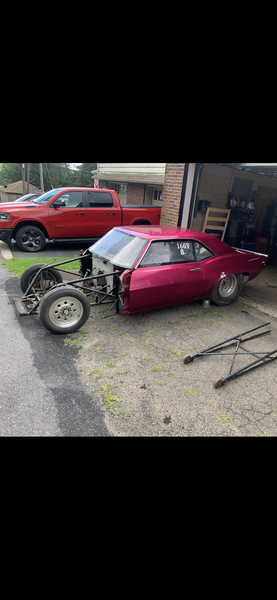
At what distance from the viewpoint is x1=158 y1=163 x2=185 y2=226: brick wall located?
8.30 m

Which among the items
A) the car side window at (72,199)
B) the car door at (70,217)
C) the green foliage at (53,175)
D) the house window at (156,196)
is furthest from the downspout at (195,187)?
the green foliage at (53,175)

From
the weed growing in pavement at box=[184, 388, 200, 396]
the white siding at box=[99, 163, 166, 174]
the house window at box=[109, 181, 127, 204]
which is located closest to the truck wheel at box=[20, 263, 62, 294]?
the weed growing in pavement at box=[184, 388, 200, 396]

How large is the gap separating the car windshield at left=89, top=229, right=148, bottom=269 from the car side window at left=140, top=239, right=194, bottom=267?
0.15 meters

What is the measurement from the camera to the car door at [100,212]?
10.1 meters

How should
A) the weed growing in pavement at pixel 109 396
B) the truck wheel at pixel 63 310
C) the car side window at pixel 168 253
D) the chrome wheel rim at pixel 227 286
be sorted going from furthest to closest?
the chrome wheel rim at pixel 227 286, the car side window at pixel 168 253, the truck wheel at pixel 63 310, the weed growing in pavement at pixel 109 396

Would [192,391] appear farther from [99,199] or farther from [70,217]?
[99,199]

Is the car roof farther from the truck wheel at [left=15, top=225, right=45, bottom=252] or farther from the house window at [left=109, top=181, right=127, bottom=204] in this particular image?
the house window at [left=109, top=181, right=127, bottom=204]

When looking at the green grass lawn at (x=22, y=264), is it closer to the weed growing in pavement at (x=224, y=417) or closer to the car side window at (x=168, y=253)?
the car side window at (x=168, y=253)

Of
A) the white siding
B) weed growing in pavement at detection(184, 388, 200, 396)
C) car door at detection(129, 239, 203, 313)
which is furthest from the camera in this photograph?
the white siding

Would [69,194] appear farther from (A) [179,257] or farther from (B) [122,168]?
(B) [122,168]

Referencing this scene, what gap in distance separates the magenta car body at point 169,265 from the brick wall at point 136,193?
12.1 meters

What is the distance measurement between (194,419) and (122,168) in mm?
18022

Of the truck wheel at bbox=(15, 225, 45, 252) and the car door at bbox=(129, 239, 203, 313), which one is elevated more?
the car door at bbox=(129, 239, 203, 313)

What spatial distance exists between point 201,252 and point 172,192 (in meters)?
3.70
